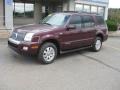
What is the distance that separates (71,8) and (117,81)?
1488 centimetres

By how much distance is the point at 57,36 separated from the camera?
750 centimetres

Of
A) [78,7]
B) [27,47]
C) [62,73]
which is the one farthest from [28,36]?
[78,7]

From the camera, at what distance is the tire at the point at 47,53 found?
281 inches

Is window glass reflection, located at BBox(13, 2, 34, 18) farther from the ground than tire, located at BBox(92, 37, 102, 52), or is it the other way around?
window glass reflection, located at BBox(13, 2, 34, 18)

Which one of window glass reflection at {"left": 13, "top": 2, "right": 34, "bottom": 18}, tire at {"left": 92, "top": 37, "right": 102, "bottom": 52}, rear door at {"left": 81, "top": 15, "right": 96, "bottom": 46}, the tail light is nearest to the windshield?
rear door at {"left": 81, "top": 15, "right": 96, "bottom": 46}

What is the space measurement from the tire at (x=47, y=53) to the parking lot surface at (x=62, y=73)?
0.19 meters

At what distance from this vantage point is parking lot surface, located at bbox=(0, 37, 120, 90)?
5367 millimetres

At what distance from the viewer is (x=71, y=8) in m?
20.1

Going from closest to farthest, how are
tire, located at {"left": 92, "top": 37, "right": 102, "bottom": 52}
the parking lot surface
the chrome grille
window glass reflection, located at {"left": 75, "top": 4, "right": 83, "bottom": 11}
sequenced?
the parking lot surface < the chrome grille < tire, located at {"left": 92, "top": 37, "right": 102, "bottom": 52} < window glass reflection, located at {"left": 75, "top": 4, "right": 83, "bottom": 11}

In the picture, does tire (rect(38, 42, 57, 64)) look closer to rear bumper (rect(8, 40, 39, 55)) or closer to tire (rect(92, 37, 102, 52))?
rear bumper (rect(8, 40, 39, 55))

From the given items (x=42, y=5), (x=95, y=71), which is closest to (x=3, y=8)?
(x=42, y=5)

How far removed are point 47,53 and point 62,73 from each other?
4.00 ft

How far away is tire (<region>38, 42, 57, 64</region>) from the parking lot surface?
193 millimetres

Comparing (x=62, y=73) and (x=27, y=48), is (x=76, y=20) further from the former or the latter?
(x=62, y=73)
